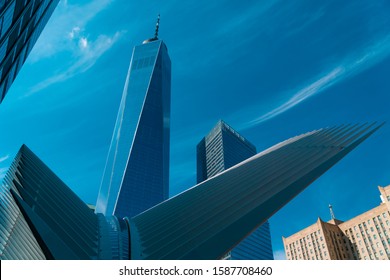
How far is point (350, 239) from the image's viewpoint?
86875mm

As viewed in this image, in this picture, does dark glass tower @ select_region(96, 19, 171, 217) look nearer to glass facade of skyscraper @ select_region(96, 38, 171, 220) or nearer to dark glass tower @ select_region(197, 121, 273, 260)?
glass facade of skyscraper @ select_region(96, 38, 171, 220)

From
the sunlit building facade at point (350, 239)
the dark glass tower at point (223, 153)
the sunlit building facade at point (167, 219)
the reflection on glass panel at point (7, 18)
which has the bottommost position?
the sunlit building facade at point (167, 219)

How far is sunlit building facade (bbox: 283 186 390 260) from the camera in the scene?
7719 centimetres

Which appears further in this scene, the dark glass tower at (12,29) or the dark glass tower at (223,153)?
the dark glass tower at (223,153)

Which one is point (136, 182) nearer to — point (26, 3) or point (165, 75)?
point (165, 75)

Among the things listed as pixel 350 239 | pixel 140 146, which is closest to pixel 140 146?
pixel 140 146

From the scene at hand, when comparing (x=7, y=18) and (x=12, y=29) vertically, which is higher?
(x=12, y=29)

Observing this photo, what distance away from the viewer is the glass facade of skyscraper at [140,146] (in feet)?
491

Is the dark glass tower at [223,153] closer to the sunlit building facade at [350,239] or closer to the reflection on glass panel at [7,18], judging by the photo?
the sunlit building facade at [350,239]

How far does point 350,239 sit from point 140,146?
10533cm

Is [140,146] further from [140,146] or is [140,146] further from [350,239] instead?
[350,239]

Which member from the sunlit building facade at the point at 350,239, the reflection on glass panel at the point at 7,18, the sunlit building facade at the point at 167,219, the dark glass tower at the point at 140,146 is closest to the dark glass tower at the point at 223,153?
the dark glass tower at the point at 140,146

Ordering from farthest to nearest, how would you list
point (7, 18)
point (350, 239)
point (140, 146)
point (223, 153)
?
1. point (140, 146)
2. point (223, 153)
3. point (350, 239)
4. point (7, 18)
